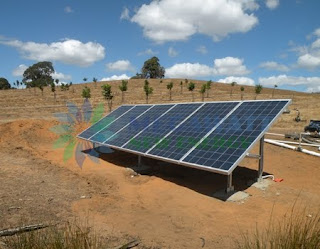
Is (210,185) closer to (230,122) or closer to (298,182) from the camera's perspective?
(230,122)

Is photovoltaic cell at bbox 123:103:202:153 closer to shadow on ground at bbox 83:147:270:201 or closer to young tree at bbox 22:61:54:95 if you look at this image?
shadow on ground at bbox 83:147:270:201

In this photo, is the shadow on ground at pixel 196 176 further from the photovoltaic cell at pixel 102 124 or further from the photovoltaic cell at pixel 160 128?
the photovoltaic cell at pixel 102 124

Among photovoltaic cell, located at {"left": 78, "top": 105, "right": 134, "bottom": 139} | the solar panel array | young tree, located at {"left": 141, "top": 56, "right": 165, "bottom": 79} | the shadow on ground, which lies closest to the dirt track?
the shadow on ground

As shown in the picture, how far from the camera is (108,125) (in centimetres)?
1786

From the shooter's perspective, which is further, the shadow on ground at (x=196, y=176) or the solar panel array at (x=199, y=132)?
the shadow on ground at (x=196, y=176)

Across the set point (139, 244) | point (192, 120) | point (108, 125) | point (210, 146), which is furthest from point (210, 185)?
point (108, 125)

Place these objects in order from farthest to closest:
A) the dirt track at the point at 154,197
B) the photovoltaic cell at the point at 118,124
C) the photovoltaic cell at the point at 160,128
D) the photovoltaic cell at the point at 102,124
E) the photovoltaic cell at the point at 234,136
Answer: the photovoltaic cell at the point at 102,124 → the photovoltaic cell at the point at 118,124 → the photovoltaic cell at the point at 160,128 → the photovoltaic cell at the point at 234,136 → the dirt track at the point at 154,197

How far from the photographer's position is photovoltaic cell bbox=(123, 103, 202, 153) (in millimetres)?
13047

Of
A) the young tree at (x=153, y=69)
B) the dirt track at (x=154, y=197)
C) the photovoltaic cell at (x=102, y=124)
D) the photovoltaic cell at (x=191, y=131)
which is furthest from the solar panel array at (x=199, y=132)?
the young tree at (x=153, y=69)

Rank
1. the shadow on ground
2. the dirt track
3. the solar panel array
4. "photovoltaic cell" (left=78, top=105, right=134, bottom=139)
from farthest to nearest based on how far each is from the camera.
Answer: "photovoltaic cell" (left=78, top=105, right=134, bottom=139) < the shadow on ground < the solar panel array < the dirt track

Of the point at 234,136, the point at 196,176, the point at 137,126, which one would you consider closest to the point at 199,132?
the point at 234,136

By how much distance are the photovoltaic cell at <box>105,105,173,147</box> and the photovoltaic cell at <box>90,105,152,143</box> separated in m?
0.59

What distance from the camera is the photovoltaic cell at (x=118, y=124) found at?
1628 centimetres

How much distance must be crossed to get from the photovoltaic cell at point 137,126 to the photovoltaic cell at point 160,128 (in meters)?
0.55
